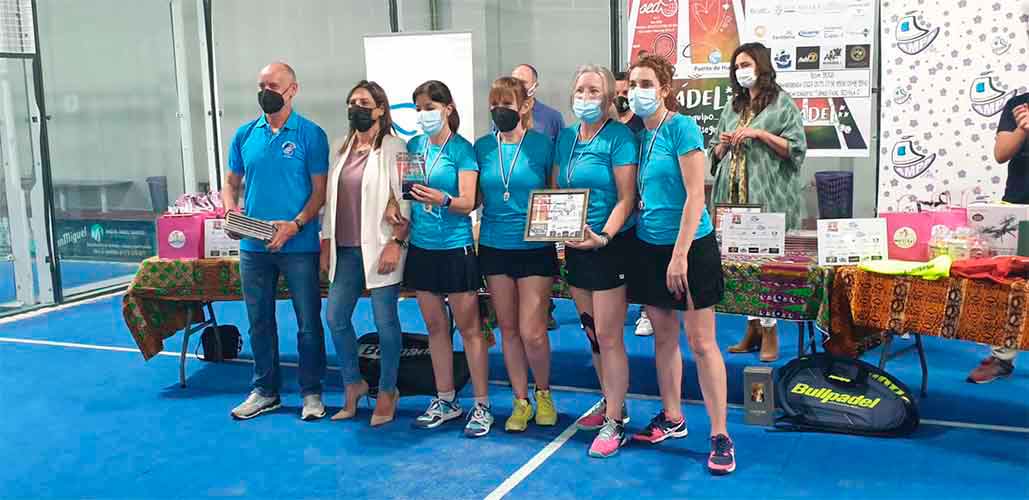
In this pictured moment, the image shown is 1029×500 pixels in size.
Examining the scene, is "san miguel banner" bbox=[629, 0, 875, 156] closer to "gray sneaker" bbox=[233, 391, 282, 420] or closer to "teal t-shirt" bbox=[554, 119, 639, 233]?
"teal t-shirt" bbox=[554, 119, 639, 233]

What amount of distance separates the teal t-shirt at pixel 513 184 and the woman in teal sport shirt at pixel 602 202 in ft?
0.22

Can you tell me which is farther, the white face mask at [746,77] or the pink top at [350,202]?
the white face mask at [746,77]

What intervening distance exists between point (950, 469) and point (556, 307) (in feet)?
11.3

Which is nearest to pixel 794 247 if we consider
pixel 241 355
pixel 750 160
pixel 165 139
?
pixel 750 160

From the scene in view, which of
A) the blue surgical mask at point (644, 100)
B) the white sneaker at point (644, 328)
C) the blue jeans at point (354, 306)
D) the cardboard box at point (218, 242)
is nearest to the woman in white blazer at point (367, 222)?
the blue jeans at point (354, 306)

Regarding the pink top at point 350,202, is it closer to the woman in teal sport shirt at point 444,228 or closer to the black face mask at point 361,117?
the black face mask at point 361,117

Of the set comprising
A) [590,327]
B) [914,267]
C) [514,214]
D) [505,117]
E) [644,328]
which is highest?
[505,117]

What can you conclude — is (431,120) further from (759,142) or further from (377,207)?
(759,142)

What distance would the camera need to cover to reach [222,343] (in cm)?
516

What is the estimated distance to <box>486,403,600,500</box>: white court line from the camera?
3.26m

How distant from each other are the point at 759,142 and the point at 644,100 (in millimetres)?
1479

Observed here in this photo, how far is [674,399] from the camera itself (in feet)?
12.0

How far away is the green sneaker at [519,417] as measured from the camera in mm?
3848

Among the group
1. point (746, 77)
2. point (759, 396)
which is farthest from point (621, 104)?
point (759, 396)
